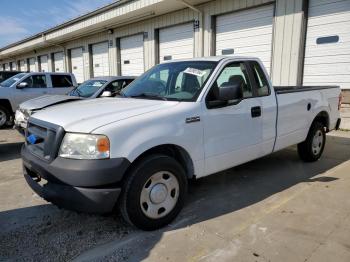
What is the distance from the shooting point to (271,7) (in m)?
9.91

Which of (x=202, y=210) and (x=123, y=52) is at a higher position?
(x=123, y=52)

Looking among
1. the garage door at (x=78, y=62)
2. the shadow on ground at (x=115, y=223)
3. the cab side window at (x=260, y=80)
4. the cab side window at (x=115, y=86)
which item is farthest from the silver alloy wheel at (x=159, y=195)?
the garage door at (x=78, y=62)

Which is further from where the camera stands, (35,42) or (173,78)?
(35,42)

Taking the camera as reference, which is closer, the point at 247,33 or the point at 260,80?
the point at 260,80

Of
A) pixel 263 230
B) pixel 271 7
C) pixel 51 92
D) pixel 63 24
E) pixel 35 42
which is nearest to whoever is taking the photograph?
pixel 263 230

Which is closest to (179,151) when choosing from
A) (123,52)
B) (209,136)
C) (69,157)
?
(209,136)

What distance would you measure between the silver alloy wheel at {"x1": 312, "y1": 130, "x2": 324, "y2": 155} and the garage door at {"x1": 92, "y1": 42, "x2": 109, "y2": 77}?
574 inches

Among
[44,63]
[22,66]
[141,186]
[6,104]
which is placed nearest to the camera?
[141,186]

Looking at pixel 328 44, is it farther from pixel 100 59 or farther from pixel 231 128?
pixel 100 59

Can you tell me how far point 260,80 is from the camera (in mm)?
4512

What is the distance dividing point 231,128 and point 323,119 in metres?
2.90

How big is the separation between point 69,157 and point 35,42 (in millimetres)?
25084

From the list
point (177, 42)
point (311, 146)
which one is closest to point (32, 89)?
point (177, 42)

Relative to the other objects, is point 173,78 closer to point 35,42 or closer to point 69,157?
point 69,157
